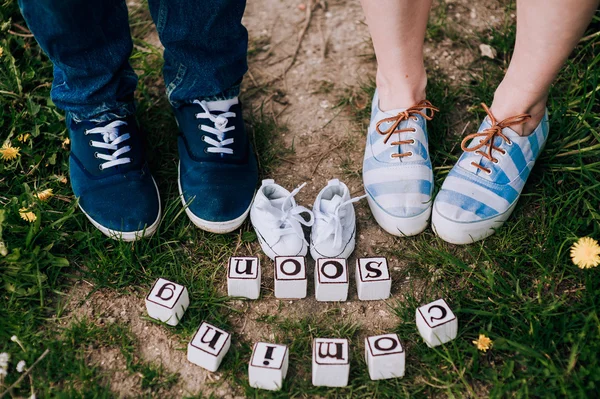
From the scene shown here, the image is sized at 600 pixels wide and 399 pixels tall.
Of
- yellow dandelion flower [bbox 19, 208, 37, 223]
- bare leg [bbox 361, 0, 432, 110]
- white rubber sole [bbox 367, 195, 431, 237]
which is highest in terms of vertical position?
bare leg [bbox 361, 0, 432, 110]

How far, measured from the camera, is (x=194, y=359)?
6.24ft

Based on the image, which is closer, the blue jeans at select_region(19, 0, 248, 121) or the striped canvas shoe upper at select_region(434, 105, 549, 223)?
the blue jeans at select_region(19, 0, 248, 121)

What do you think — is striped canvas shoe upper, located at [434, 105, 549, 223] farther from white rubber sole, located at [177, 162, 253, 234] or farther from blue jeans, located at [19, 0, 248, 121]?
blue jeans, located at [19, 0, 248, 121]

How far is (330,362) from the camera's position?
5.90 feet

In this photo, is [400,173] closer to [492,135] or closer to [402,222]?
[402,222]

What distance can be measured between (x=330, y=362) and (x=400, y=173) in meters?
0.80

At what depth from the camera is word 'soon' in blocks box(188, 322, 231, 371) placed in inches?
73.3

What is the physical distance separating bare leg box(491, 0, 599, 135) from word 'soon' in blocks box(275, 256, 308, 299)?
3.12 feet

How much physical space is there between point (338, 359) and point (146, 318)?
0.71m

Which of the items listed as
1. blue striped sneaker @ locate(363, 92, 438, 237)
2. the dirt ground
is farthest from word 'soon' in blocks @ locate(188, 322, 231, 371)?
blue striped sneaker @ locate(363, 92, 438, 237)

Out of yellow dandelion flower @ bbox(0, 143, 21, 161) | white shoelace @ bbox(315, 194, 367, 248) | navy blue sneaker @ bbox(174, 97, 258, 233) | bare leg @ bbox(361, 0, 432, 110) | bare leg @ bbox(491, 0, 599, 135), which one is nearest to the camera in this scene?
bare leg @ bbox(491, 0, 599, 135)

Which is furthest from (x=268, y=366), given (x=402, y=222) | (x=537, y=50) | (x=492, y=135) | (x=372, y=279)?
(x=537, y=50)

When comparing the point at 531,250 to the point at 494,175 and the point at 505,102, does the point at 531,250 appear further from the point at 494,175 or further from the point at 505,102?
the point at 505,102

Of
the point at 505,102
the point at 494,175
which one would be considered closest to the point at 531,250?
the point at 494,175
